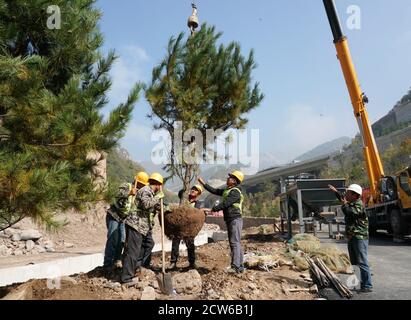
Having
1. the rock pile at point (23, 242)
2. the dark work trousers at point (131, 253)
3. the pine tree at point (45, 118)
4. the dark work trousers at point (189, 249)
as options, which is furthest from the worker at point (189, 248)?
the rock pile at point (23, 242)

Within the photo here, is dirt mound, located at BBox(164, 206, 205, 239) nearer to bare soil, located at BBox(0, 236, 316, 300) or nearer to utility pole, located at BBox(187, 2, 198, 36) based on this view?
bare soil, located at BBox(0, 236, 316, 300)

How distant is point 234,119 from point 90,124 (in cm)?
641

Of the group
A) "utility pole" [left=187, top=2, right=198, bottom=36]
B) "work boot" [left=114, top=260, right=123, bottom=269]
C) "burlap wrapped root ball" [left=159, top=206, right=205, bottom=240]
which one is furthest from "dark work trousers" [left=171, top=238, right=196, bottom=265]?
"utility pole" [left=187, top=2, right=198, bottom=36]

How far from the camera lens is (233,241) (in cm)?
532

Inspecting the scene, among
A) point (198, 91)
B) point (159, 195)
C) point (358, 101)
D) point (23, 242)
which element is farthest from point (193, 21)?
point (23, 242)

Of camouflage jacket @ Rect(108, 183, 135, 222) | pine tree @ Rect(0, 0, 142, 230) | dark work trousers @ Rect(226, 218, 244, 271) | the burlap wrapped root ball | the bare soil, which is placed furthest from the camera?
camouflage jacket @ Rect(108, 183, 135, 222)

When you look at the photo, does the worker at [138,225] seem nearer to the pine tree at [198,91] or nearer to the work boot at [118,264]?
the work boot at [118,264]

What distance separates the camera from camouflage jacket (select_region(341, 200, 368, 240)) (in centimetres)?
470

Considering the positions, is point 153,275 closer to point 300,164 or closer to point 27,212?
point 27,212

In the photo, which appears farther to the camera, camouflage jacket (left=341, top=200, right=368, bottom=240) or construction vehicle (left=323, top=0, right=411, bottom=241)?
construction vehicle (left=323, top=0, right=411, bottom=241)

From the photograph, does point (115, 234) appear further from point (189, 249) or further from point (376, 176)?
point (376, 176)

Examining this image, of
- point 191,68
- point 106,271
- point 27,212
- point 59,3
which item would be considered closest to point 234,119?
point 191,68

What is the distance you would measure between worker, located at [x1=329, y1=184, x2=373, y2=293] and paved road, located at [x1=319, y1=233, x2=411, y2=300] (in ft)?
0.76

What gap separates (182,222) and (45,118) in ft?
7.27
